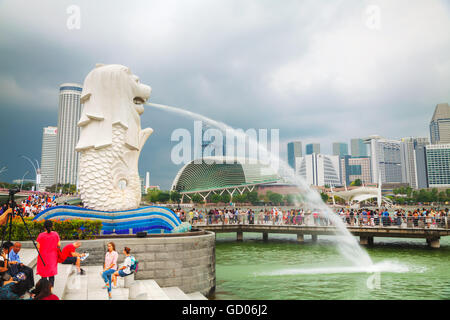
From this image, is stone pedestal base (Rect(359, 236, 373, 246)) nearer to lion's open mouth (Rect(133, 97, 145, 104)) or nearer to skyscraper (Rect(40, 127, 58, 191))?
lion's open mouth (Rect(133, 97, 145, 104))

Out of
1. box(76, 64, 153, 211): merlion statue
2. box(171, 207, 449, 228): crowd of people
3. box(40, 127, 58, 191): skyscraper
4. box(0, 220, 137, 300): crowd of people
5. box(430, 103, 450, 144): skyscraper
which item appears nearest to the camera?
box(0, 220, 137, 300): crowd of people

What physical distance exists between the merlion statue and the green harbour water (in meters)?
5.06

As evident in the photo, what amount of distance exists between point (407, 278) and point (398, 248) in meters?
9.03

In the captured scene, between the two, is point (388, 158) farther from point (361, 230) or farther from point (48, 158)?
point (361, 230)

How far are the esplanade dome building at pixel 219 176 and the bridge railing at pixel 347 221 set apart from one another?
250 feet

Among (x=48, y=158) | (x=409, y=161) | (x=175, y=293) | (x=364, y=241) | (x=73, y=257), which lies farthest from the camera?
(x=409, y=161)

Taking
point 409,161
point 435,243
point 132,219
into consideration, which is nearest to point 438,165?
point 409,161

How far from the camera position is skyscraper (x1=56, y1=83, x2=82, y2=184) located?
142875 mm

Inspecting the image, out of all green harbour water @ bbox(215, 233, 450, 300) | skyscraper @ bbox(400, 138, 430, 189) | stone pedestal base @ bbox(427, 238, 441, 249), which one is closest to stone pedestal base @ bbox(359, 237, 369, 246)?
green harbour water @ bbox(215, 233, 450, 300)

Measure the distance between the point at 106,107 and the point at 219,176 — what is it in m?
90.9

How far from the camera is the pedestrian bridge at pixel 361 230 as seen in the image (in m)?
19.5

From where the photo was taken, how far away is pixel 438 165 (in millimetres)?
153000
